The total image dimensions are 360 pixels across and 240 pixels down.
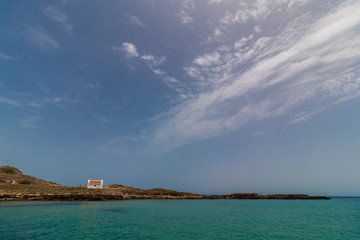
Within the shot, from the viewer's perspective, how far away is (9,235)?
21797mm

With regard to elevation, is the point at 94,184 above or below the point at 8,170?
below

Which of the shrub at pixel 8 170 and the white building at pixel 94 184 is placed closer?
the white building at pixel 94 184

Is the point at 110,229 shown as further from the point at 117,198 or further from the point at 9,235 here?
the point at 117,198

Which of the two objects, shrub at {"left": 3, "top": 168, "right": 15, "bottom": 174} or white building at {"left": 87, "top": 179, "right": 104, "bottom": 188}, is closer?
white building at {"left": 87, "top": 179, "right": 104, "bottom": 188}

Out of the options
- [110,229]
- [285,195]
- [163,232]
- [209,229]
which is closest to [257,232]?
[209,229]

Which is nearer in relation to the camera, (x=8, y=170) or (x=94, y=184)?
(x=94, y=184)

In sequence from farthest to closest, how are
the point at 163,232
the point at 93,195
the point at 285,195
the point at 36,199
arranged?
the point at 285,195, the point at 93,195, the point at 36,199, the point at 163,232

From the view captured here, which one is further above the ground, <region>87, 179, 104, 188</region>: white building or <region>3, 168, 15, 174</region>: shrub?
<region>3, 168, 15, 174</region>: shrub

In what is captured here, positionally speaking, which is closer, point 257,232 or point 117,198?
point 257,232

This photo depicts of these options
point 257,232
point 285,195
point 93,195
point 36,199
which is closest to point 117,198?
point 93,195

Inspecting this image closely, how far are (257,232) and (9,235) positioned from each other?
31.1 meters

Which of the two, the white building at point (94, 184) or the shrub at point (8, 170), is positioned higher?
the shrub at point (8, 170)

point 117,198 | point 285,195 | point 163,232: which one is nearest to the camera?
point 163,232

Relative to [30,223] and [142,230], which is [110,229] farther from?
[30,223]
